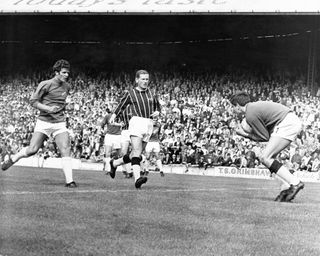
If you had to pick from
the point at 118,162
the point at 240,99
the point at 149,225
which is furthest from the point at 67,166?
the point at 149,225

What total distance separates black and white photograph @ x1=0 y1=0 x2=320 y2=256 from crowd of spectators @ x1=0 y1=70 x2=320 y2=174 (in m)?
0.08

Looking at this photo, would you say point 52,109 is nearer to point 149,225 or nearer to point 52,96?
point 52,96

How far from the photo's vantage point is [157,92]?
3338cm

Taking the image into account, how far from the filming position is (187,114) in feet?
99.6

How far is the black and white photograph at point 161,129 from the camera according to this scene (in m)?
6.18

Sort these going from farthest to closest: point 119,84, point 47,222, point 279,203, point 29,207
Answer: point 119,84, point 279,203, point 29,207, point 47,222

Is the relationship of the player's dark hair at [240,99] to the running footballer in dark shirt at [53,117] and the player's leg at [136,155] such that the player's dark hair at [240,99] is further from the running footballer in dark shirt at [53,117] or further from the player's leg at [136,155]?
the running footballer in dark shirt at [53,117]

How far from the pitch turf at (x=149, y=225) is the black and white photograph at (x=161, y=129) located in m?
0.02

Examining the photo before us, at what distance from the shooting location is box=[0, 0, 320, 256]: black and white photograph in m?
6.18

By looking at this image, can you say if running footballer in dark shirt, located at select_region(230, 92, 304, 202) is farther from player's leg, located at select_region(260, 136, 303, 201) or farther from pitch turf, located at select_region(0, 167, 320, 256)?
pitch turf, located at select_region(0, 167, 320, 256)

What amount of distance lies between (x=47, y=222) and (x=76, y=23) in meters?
30.2

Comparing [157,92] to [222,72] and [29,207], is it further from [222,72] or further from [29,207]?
[29,207]

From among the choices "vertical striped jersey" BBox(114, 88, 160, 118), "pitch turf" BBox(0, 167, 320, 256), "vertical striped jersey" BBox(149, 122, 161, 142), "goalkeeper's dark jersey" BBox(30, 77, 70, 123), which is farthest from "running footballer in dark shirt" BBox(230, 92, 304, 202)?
"vertical striped jersey" BBox(149, 122, 161, 142)

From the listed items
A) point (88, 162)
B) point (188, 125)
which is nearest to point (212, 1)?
point (188, 125)
